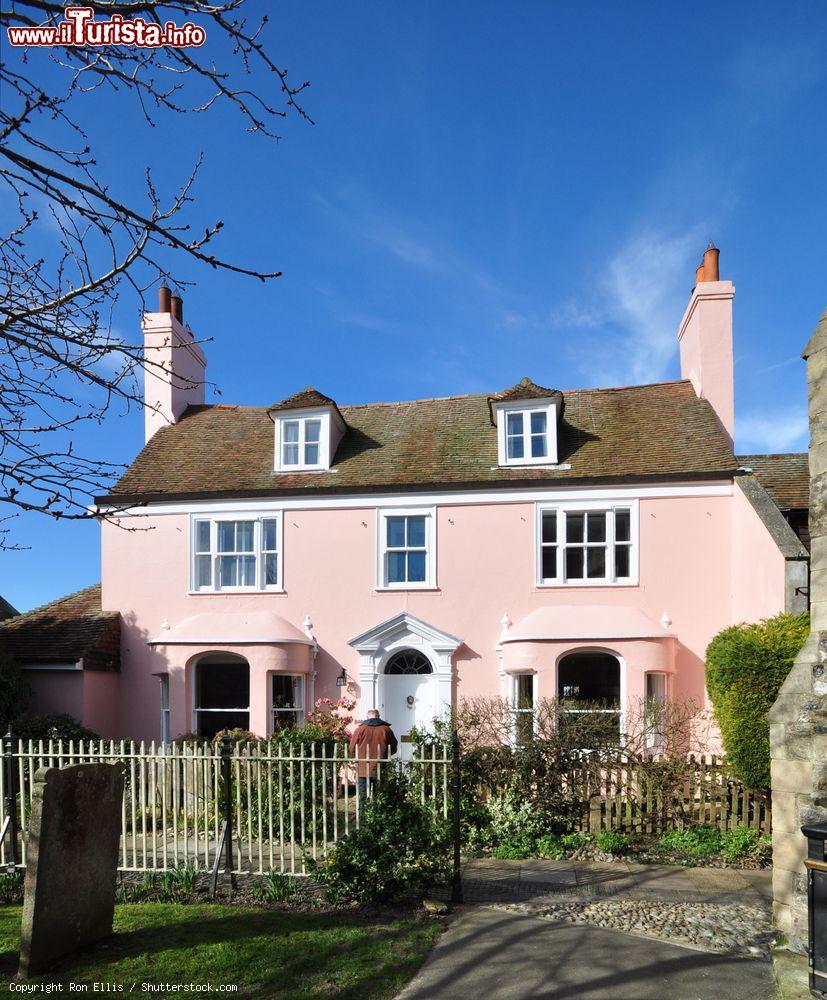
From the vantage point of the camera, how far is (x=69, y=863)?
6.14 meters

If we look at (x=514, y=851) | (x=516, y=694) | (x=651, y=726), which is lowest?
(x=514, y=851)

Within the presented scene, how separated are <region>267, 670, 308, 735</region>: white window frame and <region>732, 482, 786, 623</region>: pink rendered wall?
8810mm

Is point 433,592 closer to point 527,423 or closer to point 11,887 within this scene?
point 527,423

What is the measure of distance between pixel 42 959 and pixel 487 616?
1033 cm

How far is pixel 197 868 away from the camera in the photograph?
8.14 m

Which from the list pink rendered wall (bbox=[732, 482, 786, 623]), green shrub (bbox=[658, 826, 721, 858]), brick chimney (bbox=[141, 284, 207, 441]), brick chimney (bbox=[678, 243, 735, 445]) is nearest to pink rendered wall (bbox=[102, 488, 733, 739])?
pink rendered wall (bbox=[732, 482, 786, 623])

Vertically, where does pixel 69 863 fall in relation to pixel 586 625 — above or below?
below

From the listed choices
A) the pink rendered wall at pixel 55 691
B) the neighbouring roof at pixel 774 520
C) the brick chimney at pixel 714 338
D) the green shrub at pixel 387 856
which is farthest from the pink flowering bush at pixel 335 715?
the brick chimney at pixel 714 338

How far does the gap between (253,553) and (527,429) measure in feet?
21.7

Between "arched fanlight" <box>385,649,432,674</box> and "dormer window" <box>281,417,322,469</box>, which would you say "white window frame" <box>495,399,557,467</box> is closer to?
"dormer window" <box>281,417,322,469</box>

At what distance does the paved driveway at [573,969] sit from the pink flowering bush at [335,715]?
314 inches

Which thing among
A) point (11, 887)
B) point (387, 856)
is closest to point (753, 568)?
point (387, 856)

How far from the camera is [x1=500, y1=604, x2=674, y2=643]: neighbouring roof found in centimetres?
1373

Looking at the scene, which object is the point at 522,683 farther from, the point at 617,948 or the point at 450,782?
the point at 617,948
